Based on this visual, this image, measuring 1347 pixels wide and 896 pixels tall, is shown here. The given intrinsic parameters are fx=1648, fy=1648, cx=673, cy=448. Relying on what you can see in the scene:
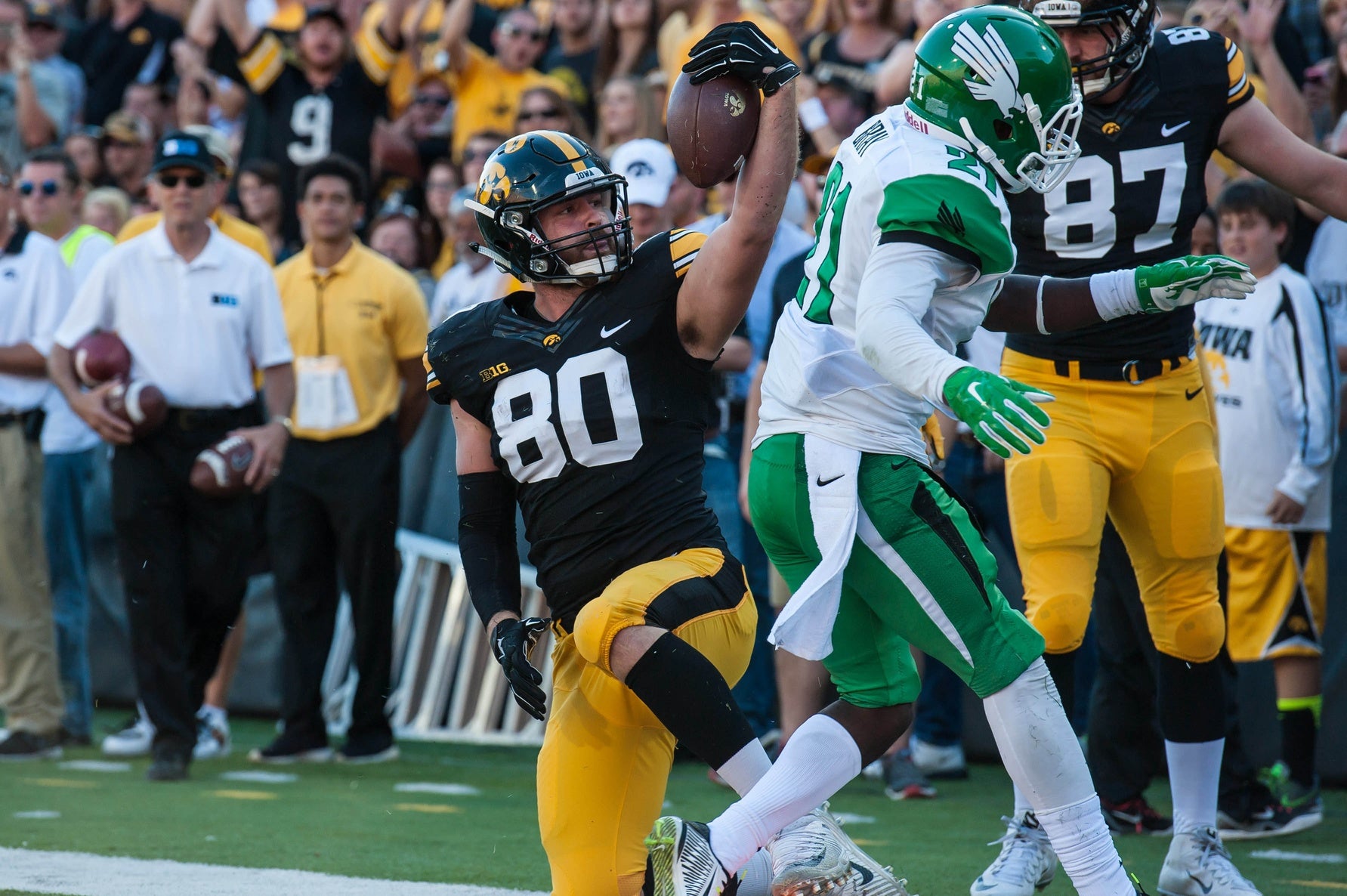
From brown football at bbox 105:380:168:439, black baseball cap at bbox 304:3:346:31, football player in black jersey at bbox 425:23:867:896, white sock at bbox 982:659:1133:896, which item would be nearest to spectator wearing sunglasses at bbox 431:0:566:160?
black baseball cap at bbox 304:3:346:31

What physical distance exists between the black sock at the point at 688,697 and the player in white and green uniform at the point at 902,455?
127 mm

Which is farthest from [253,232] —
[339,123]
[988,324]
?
[988,324]

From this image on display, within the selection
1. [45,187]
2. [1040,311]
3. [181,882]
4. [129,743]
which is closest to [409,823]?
[181,882]

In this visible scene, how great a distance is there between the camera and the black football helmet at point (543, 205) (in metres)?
3.53

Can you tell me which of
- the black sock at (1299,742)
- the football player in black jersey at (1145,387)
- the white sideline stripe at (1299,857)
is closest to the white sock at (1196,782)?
the football player in black jersey at (1145,387)

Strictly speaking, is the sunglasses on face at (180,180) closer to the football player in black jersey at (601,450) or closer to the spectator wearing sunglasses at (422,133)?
the spectator wearing sunglasses at (422,133)

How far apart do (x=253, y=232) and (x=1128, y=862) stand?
4.92 meters

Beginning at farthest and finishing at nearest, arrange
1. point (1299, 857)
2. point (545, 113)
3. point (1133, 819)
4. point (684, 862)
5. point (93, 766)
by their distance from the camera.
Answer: point (545, 113), point (93, 766), point (1133, 819), point (1299, 857), point (684, 862)

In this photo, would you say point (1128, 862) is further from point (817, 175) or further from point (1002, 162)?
point (817, 175)

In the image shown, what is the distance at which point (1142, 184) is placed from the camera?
412 centimetres

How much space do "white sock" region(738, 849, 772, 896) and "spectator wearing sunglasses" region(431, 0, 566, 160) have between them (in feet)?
20.6

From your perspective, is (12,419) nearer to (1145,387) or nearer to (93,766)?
(93,766)

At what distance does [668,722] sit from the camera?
3.30 meters

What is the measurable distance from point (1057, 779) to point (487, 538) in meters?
1.33
